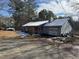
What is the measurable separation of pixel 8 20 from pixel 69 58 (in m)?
59.7

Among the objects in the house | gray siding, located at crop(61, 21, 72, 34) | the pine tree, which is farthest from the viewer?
the pine tree

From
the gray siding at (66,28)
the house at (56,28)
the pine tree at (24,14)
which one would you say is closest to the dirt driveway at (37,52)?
the house at (56,28)

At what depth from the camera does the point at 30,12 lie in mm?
64188

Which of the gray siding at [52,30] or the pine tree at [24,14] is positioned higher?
the pine tree at [24,14]

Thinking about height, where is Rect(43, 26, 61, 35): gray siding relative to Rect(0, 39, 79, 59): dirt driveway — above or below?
below

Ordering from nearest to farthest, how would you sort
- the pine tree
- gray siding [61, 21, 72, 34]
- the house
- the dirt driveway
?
the dirt driveway, the house, gray siding [61, 21, 72, 34], the pine tree

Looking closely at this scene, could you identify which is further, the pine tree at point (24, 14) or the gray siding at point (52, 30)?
the pine tree at point (24, 14)

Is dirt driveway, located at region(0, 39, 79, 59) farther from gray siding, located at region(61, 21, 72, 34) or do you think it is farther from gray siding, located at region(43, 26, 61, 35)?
gray siding, located at region(61, 21, 72, 34)

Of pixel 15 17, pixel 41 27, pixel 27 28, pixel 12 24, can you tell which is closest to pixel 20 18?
pixel 15 17

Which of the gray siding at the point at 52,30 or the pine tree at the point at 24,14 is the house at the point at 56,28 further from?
the pine tree at the point at 24,14

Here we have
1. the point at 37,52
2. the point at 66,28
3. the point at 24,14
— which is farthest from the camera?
the point at 24,14

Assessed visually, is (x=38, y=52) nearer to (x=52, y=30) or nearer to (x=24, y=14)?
(x=52, y=30)

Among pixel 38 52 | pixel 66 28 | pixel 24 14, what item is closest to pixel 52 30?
pixel 66 28

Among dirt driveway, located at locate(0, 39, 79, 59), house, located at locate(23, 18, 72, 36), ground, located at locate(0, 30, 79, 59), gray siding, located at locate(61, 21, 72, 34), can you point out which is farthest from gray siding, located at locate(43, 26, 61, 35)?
dirt driveway, located at locate(0, 39, 79, 59)
